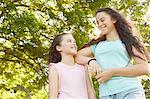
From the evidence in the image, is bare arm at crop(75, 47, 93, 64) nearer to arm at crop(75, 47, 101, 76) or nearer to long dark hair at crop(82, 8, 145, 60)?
arm at crop(75, 47, 101, 76)

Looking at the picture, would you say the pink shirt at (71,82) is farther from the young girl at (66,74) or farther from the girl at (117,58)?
the girl at (117,58)

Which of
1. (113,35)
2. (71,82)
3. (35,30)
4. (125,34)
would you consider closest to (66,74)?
(71,82)

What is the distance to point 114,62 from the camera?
344cm

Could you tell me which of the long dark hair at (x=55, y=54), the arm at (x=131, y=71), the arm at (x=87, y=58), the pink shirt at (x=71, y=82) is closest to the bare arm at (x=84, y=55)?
the arm at (x=87, y=58)

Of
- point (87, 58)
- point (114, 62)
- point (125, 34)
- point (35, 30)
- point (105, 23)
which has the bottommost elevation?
point (114, 62)

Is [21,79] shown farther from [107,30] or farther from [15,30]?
[107,30]

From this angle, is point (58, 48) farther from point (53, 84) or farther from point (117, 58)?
point (117, 58)

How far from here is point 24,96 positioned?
45.3 feet

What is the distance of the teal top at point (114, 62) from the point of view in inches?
131

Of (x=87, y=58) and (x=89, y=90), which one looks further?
(x=89, y=90)

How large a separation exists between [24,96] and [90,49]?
1038 centimetres

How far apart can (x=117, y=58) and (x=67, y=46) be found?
0.74m

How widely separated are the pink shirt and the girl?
35 centimetres

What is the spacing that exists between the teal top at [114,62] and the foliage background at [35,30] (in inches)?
238
